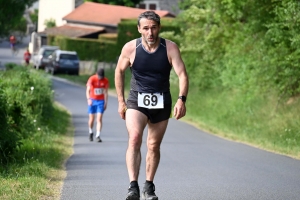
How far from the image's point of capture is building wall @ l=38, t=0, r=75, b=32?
78.9m

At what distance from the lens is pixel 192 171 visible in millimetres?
13219

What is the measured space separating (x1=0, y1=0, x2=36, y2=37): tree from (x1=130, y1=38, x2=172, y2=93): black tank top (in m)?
19.0

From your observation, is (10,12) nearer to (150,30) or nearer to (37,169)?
(37,169)

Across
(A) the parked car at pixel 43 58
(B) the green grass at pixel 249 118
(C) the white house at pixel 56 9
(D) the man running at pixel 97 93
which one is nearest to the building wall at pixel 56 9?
(C) the white house at pixel 56 9

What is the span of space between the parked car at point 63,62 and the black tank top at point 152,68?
4816 cm

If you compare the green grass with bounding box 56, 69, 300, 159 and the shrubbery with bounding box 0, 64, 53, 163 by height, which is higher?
the shrubbery with bounding box 0, 64, 53, 163

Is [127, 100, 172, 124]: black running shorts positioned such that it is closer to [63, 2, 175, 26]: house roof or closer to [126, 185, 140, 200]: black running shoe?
[126, 185, 140, 200]: black running shoe

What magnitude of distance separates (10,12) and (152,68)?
64.2 feet

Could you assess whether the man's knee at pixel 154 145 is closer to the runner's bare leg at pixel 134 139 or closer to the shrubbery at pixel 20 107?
the runner's bare leg at pixel 134 139

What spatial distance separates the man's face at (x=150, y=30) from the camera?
29.6ft

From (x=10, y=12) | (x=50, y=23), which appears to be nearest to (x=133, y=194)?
(x=10, y=12)

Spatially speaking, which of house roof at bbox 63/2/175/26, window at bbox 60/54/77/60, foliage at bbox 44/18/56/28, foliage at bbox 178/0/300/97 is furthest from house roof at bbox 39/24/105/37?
foliage at bbox 178/0/300/97

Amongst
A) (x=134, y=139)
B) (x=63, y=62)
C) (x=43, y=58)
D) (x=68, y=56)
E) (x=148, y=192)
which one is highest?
(x=134, y=139)

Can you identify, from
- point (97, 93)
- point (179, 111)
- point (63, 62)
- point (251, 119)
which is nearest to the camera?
point (179, 111)
